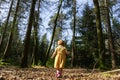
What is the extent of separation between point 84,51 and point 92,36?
3.18m

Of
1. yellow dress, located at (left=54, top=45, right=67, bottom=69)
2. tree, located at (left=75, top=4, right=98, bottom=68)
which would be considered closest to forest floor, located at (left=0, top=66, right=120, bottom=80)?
yellow dress, located at (left=54, top=45, right=67, bottom=69)

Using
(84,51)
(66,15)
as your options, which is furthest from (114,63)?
(66,15)

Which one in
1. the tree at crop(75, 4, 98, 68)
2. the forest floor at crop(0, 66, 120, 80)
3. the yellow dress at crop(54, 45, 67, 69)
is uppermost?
the tree at crop(75, 4, 98, 68)

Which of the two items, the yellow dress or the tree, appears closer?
the yellow dress

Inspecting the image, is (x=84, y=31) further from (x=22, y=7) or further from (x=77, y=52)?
(x=22, y=7)

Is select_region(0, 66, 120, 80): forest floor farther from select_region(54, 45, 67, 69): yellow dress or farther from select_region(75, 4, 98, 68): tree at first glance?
select_region(75, 4, 98, 68): tree

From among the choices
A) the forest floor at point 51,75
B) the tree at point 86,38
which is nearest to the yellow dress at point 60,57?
the forest floor at point 51,75

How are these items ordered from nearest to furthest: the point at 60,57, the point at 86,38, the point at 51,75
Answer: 1. the point at 60,57
2. the point at 51,75
3. the point at 86,38

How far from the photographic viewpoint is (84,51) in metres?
36.9

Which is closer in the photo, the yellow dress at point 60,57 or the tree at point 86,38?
the yellow dress at point 60,57

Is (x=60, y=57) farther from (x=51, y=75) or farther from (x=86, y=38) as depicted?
(x=86, y=38)

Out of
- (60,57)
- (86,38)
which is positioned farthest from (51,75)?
(86,38)

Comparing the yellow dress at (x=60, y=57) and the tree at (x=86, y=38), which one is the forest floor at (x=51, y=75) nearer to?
the yellow dress at (x=60, y=57)

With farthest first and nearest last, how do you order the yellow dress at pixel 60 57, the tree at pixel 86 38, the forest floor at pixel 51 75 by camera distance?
the tree at pixel 86 38 < the yellow dress at pixel 60 57 < the forest floor at pixel 51 75
